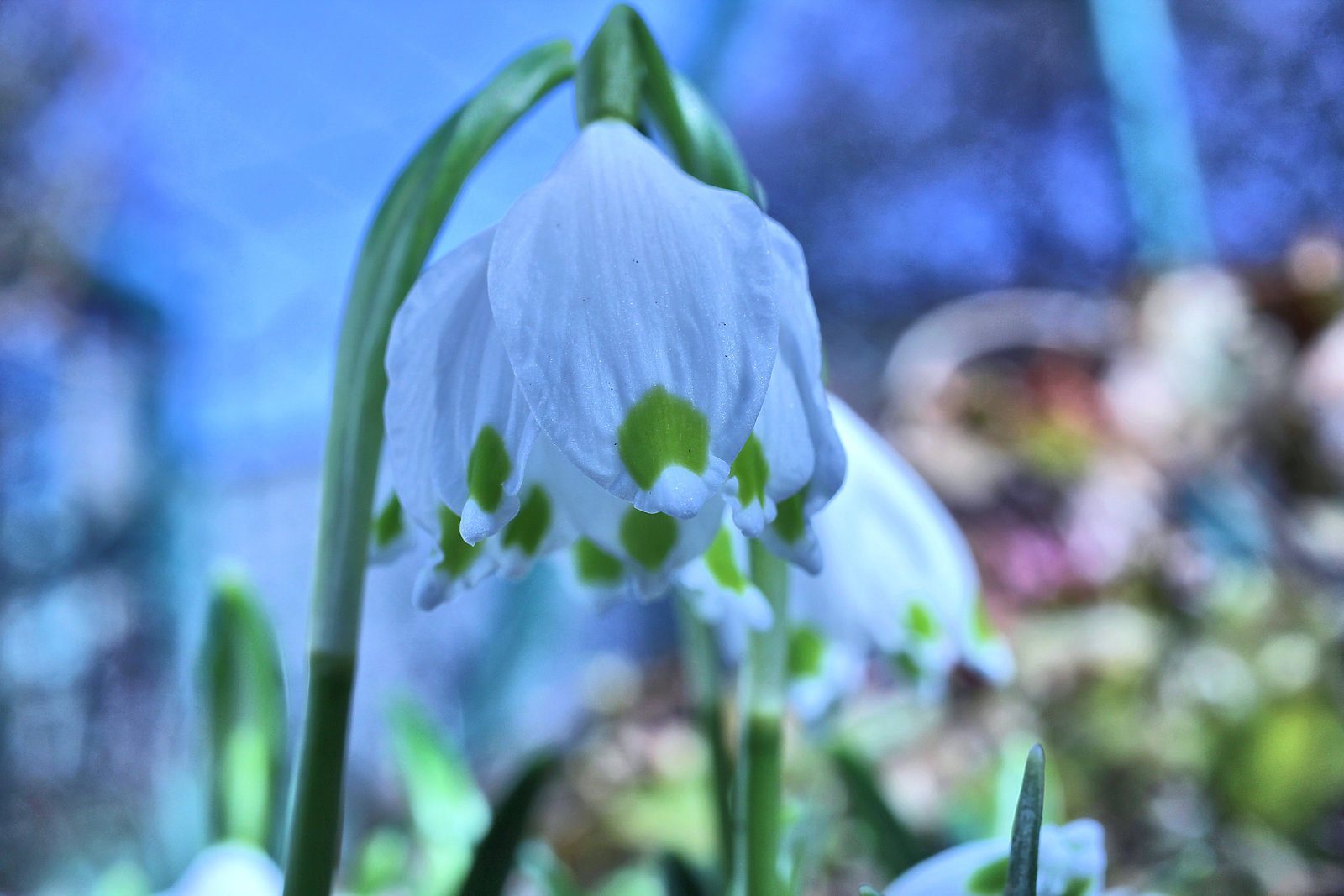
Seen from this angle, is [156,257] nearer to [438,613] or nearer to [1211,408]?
[438,613]

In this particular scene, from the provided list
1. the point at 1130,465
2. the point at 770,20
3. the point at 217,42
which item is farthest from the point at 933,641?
the point at 770,20

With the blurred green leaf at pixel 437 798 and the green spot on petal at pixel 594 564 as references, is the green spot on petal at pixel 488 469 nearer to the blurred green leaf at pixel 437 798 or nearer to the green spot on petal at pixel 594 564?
the green spot on petal at pixel 594 564

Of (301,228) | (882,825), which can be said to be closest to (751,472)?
(882,825)

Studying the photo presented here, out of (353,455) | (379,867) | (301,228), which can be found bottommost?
(379,867)

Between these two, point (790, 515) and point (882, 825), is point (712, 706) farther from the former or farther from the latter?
point (790, 515)

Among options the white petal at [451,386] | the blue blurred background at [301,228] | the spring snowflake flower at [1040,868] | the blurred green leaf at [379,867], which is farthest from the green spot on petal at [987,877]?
the blue blurred background at [301,228]

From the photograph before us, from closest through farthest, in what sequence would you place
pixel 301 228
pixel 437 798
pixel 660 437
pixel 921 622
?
pixel 660 437 < pixel 921 622 < pixel 437 798 < pixel 301 228

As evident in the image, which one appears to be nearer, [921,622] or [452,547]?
[452,547]

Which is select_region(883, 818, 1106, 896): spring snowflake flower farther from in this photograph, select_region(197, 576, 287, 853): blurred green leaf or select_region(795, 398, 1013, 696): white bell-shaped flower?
select_region(197, 576, 287, 853): blurred green leaf
